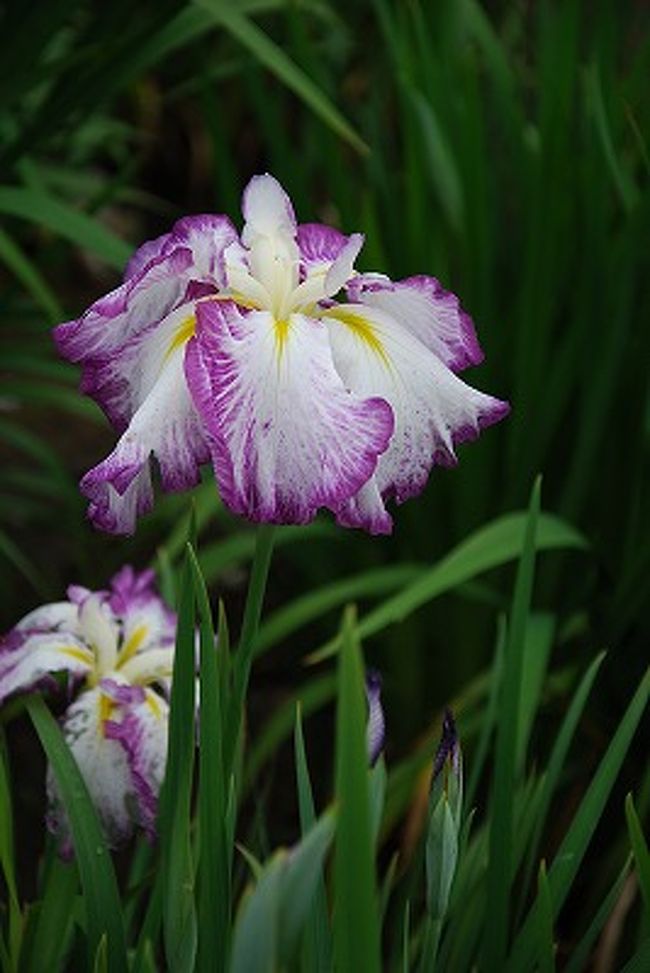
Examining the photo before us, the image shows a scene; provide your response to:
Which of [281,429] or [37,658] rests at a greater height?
[281,429]

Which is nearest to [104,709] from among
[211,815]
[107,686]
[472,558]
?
[107,686]

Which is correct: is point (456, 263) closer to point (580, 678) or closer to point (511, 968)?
point (580, 678)

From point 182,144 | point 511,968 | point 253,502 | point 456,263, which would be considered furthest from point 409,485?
point 182,144

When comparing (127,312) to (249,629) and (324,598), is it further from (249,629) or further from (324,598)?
(324,598)

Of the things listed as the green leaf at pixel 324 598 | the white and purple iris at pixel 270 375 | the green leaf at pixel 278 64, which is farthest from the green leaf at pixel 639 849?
the green leaf at pixel 278 64

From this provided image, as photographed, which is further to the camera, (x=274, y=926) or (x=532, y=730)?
(x=532, y=730)

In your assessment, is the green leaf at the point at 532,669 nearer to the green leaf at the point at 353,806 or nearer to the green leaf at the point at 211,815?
the green leaf at the point at 211,815
